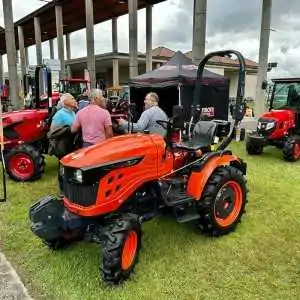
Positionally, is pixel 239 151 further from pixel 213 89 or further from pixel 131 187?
pixel 131 187

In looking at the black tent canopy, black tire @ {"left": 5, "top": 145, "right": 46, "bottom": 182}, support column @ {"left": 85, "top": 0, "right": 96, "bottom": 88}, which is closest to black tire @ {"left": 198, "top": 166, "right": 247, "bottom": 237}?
black tire @ {"left": 5, "top": 145, "right": 46, "bottom": 182}

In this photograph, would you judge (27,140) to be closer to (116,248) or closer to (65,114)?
(65,114)

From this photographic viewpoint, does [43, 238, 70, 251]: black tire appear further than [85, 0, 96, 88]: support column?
No

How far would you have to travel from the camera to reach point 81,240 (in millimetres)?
3688

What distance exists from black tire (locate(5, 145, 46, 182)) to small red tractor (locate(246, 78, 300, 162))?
14.9 feet

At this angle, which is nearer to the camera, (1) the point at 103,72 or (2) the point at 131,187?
(2) the point at 131,187

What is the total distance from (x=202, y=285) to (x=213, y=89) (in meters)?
8.28

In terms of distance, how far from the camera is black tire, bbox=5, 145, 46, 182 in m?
5.82

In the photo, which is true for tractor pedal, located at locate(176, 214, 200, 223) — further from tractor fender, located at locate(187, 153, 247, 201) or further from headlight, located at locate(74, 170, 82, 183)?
headlight, located at locate(74, 170, 82, 183)

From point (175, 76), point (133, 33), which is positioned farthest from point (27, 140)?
point (133, 33)

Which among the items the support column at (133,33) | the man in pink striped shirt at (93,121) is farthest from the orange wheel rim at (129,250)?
the support column at (133,33)

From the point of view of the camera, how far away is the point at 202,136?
390 centimetres

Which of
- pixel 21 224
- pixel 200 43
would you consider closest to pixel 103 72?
pixel 200 43

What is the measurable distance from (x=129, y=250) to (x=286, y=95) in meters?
6.75
